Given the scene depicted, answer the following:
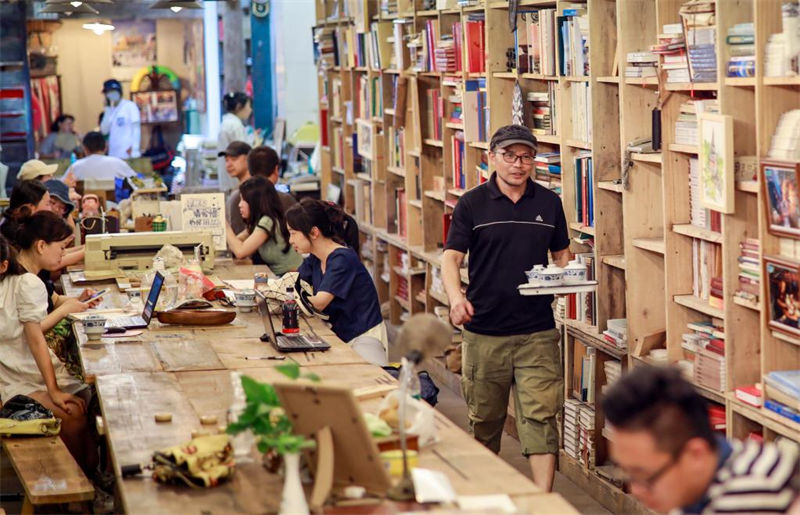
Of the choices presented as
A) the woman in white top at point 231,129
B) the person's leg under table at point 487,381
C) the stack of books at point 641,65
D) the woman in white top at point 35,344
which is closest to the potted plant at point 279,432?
the person's leg under table at point 487,381

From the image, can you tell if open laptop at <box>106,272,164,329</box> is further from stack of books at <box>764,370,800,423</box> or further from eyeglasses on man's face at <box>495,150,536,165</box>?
stack of books at <box>764,370,800,423</box>

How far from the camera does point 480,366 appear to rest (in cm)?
561

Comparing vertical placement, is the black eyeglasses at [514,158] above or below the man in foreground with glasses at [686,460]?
above

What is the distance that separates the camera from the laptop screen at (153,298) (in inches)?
229

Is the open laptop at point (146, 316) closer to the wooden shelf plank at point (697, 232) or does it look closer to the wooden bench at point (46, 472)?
the wooden bench at point (46, 472)

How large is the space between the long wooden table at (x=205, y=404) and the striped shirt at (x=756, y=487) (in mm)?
751

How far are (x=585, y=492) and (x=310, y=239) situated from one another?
1832 millimetres

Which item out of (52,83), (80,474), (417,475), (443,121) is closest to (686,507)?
(417,475)

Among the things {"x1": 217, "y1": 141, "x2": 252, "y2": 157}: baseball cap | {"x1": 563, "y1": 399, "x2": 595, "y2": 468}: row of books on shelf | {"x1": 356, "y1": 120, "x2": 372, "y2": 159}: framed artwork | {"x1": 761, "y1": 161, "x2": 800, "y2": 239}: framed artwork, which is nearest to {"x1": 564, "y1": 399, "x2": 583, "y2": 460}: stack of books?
{"x1": 563, "y1": 399, "x2": 595, "y2": 468}: row of books on shelf

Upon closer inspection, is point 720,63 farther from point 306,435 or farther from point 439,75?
point 439,75

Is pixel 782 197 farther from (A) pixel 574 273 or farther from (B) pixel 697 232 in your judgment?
(A) pixel 574 273

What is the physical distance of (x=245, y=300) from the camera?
6.32 m

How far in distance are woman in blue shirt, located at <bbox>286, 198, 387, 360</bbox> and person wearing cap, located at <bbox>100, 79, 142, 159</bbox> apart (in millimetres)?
11453

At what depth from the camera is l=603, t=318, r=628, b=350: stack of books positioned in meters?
5.88
